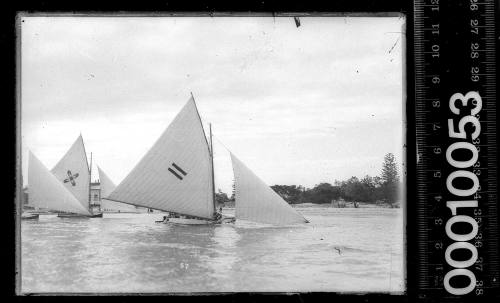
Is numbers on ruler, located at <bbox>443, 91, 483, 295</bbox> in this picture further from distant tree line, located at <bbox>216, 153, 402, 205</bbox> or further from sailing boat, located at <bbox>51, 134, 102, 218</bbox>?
sailing boat, located at <bbox>51, 134, 102, 218</bbox>

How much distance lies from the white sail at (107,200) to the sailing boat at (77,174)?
0.07m

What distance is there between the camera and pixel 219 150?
3.19 metres

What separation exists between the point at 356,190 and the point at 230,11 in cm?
130

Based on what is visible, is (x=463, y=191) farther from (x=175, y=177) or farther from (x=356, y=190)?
(x=175, y=177)

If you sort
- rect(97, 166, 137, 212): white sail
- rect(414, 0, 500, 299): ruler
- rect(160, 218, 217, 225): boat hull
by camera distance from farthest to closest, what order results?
rect(160, 218, 217, 225): boat hull
rect(97, 166, 137, 212): white sail
rect(414, 0, 500, 299): ruler

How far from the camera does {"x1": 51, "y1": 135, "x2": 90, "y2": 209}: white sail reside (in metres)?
3.10

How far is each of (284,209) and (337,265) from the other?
48 centimetres

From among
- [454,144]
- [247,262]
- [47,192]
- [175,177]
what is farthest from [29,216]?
[454,144]

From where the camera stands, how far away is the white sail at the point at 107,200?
3285mm

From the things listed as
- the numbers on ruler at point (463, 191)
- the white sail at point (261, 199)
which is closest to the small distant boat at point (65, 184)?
the white sail at point (261, 199)
